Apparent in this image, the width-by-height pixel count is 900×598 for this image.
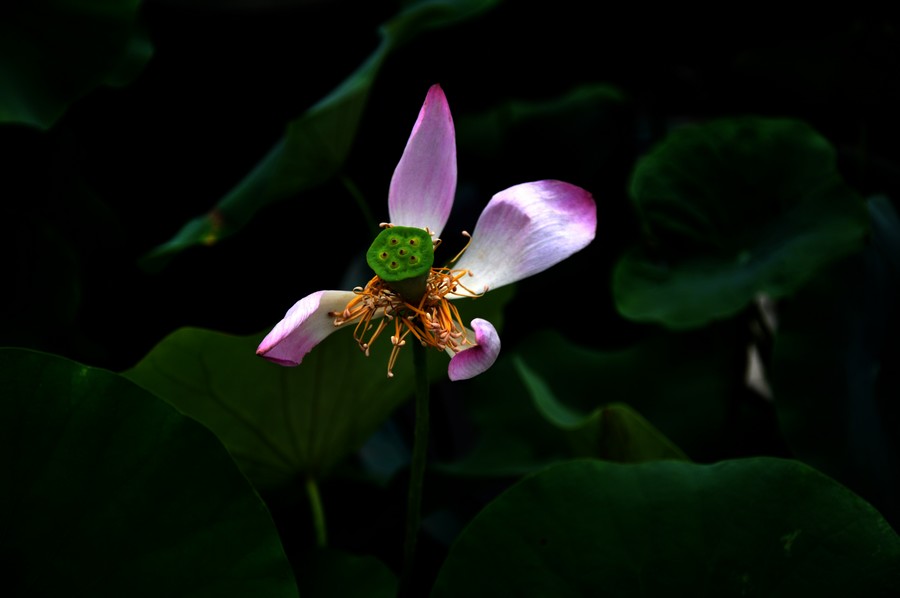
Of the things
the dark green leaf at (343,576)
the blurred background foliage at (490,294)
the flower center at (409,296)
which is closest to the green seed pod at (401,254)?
the flower center at (409,296)

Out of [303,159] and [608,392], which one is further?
[608,392]

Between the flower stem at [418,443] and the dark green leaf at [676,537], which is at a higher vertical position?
the flower stem at [418,443]

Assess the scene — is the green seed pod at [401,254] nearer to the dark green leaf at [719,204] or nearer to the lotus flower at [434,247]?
the lotus flower at [434,247]

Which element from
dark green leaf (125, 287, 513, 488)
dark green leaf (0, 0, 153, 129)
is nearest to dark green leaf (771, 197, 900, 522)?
dark green leaf (125, 287, 513, 488)

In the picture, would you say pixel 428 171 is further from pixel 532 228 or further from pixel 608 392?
pixel 608 392

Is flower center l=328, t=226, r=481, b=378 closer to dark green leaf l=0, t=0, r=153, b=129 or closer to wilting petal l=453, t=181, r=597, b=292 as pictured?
wilting petal l=453, t=181, r=597, b=292

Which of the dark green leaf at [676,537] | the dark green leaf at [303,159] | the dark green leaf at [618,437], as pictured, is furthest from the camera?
the dark green leaf at [303,159]

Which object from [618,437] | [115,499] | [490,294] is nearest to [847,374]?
[618,437]
